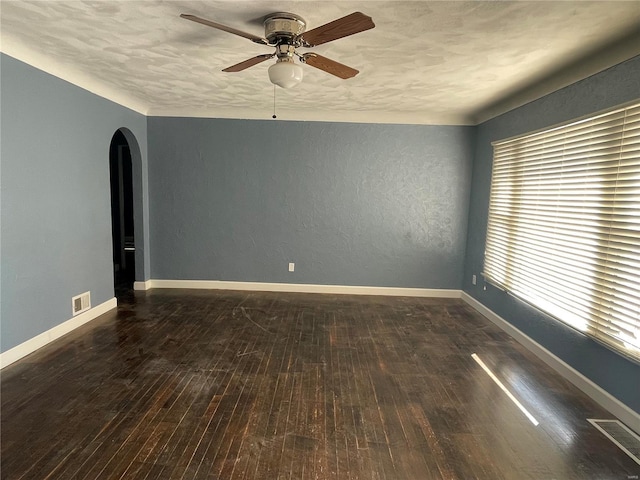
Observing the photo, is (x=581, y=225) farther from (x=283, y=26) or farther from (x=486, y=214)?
(x=283, y=26)

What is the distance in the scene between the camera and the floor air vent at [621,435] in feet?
6.44

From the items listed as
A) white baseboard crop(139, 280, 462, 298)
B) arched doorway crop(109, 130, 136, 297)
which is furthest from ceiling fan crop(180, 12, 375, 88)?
arched doorway crop(109, 130, 136, 297)

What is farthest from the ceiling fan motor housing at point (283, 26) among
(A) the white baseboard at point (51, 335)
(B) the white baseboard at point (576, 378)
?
(B) the white baseboard at point (576, 378)

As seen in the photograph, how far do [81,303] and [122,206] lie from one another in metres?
2.32

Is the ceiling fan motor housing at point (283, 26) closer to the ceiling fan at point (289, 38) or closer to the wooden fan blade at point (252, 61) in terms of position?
the ceiling fan at point (289, 38)

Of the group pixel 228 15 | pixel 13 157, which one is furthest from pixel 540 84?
pixel 13 157

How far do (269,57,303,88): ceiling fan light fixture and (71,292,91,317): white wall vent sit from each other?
296 cm

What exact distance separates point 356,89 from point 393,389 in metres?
2.89

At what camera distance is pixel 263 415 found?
2.18 metres

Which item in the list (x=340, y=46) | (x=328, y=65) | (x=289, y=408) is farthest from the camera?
(x=340, y=46)

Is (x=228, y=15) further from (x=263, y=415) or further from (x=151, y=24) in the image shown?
(x=263, y=415)

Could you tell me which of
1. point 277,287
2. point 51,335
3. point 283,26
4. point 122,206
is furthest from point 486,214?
point 122,206

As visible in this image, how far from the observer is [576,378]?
2.65m

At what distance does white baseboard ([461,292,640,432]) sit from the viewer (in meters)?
2.20
